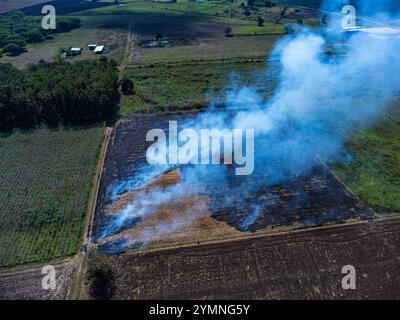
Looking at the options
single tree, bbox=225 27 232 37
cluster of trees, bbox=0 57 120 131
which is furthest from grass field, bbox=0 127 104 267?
single tree, bbox=225 27 232 37

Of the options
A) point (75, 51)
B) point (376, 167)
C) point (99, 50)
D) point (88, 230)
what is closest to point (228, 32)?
point (99, 50)

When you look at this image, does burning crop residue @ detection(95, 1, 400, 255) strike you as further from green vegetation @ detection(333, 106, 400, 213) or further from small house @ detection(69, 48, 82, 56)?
small house @ detection(69, 48, 82, 56)

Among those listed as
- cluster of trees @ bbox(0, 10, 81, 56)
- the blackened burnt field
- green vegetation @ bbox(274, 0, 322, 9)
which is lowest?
the blackened burnt field

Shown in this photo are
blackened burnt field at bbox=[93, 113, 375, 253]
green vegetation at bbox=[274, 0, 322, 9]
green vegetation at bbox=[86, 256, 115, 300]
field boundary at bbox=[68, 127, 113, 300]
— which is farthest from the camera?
green vegetation at bbox=[274, 0, 322, 9]

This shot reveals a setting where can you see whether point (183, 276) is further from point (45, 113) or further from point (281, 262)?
point (45, 113)

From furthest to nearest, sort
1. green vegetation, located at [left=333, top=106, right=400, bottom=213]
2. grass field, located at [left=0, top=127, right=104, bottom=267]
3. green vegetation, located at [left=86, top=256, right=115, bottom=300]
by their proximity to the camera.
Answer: green vegetation, located at [left=333, top=106, right=400, bottom=213] → grass field, located at [left=0, top=127, right=104, bottom=267] → green vegetation, located at [left=86, top=256, right=115, bottom=300]

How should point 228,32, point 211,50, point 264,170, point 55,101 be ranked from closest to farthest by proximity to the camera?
point 264,170 < point 55,101 < point 211,50 < point 228,32

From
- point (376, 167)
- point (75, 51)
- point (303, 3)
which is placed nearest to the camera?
point (376, 167)

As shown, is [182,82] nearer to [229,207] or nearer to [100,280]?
[229,207]
